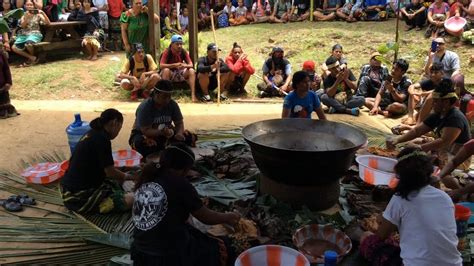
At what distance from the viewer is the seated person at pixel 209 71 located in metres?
8.12

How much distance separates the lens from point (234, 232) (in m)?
3.24

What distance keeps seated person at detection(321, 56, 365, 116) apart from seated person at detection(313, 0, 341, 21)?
687cm

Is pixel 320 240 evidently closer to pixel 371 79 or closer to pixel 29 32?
pixel 371 79

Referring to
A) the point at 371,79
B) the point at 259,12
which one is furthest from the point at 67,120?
the point at 259,12

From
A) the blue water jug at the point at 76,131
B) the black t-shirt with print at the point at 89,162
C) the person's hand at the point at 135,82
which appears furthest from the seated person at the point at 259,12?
the black t-shirt with print at the point at 89,162

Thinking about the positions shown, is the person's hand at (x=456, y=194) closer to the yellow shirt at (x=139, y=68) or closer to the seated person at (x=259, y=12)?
the yellow shirt at (x=139, y=68)

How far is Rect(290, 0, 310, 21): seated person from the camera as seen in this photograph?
14.4 metres

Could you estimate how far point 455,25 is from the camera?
10508 mm

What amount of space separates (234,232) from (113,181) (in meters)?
1.41

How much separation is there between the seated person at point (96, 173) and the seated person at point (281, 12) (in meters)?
11.6

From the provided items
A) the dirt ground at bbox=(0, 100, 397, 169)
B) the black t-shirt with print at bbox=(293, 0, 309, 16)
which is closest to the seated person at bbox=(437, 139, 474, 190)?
the dirt ground at bbox=(0, 100, 397, 169)

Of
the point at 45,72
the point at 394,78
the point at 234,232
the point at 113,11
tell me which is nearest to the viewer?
the point at 234,232

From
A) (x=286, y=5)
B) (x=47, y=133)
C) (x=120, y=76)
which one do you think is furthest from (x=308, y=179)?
(x=286, y=5)

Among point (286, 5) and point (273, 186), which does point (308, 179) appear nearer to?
point (273, 186)
